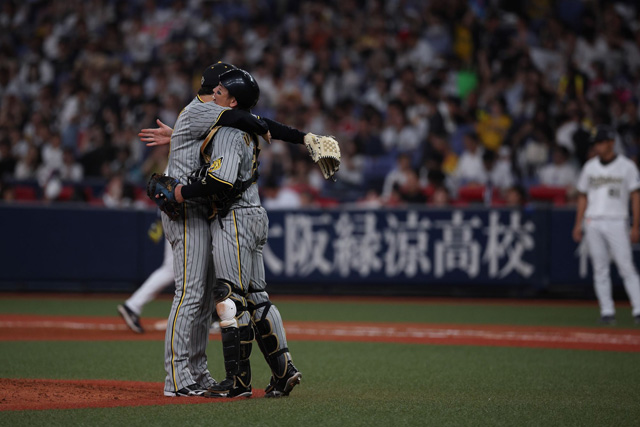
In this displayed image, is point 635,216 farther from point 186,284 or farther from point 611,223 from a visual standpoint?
point 186,284

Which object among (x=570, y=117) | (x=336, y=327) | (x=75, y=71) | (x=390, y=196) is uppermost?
(x=75, y=71)

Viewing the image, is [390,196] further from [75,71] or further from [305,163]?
[75,71]

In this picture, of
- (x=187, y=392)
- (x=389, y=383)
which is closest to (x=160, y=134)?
(x=187, y=392)

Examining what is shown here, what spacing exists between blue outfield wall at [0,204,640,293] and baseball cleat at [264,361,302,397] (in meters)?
8.75

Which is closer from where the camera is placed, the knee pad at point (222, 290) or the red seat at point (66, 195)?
the knee pad at point (222, 290)

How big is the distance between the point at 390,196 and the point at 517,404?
933 cm

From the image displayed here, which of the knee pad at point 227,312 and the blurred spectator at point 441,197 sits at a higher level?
the blurred spectator at point 441,197

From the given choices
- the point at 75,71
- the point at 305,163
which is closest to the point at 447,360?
the point at 305,163

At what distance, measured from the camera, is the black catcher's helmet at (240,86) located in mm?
5543

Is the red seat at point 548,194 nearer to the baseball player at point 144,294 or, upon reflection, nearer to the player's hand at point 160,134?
the baseball player at point 144,294

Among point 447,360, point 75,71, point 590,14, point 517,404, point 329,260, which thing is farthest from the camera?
point 75,71

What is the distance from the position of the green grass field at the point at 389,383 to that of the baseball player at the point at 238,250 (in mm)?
224

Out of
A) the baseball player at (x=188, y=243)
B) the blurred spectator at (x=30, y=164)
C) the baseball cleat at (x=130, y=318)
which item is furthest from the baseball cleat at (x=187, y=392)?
the blurred spectator at (x=30, y=164)

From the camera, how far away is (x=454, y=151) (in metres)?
16.1
